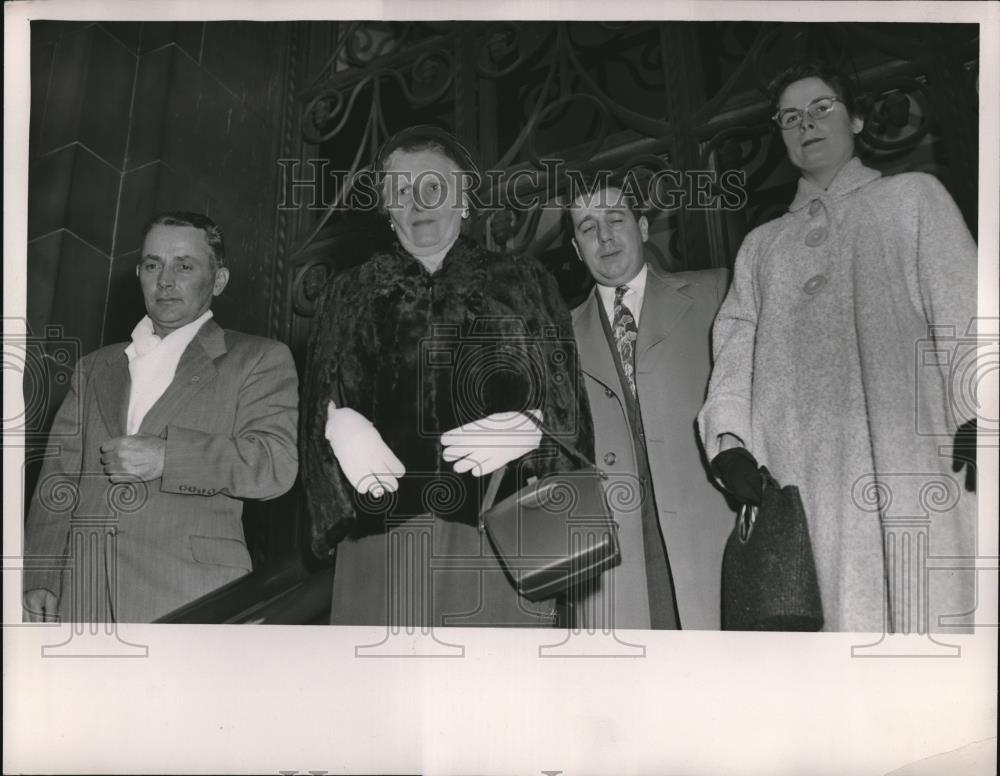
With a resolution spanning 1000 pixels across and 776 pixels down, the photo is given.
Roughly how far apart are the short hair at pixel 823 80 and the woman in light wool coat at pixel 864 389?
0.13m

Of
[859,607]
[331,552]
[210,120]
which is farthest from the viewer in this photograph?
[210,120]

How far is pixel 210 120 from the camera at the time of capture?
215 inches

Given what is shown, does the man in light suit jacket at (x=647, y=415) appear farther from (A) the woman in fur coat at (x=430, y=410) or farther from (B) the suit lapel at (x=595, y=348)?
(A) the woman in fur coat at (x=430, y=410)

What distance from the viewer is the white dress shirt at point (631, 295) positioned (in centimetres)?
510

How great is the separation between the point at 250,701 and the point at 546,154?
2659mm

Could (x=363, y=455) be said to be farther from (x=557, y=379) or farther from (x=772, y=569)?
(x=772, y=569)

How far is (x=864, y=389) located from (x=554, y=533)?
139 centimetres

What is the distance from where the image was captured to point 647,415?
16.4ft

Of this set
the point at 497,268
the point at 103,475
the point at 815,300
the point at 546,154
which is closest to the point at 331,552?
the point at 103,475

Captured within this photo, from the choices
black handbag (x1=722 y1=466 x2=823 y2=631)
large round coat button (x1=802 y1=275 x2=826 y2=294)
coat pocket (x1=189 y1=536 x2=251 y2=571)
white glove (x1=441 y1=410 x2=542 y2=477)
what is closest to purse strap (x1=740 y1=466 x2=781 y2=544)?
black handbag (x1=722 y1=466 x2=823 y2=631)

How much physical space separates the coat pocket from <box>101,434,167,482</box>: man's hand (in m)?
0.34

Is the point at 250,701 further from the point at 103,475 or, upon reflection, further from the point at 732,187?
the point at 732,187

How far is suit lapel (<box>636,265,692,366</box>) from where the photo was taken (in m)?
5.05

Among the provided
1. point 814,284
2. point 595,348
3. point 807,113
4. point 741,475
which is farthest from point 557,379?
point 807,113
